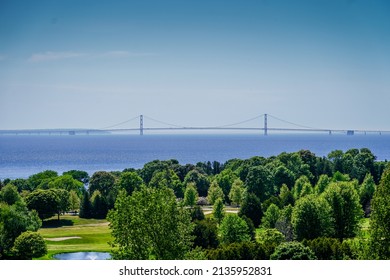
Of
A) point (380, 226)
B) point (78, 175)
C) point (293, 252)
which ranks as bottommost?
point (293, 252)

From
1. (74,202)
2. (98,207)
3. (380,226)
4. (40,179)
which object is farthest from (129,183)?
(380,226)

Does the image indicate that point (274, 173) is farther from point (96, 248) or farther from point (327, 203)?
point (96, 248)

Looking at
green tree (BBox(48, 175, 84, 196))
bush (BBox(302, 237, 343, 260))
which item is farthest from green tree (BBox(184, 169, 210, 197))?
bush (BBox(302, 237, 343, 260))

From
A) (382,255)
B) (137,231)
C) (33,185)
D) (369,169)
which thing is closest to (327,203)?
(382,255)

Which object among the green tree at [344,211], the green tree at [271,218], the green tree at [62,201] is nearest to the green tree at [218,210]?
the green tree at [271,218]

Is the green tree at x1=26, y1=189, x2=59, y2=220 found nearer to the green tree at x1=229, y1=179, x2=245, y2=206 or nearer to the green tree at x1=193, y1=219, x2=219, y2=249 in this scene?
the green tree at x1=229, y1=179, x2=245, y2=206

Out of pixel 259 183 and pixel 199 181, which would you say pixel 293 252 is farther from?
pixel 199 181

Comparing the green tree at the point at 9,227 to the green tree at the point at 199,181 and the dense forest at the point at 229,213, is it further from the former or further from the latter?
the green tree at the point at 199,181
